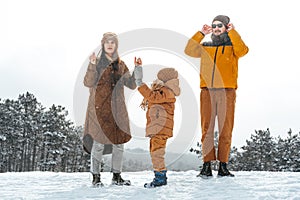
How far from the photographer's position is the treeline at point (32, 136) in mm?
48125

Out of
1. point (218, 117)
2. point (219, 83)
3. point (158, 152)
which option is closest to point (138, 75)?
point (158, 152)

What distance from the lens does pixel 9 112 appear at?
4806 centimetres

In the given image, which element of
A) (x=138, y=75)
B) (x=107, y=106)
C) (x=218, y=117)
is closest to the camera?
(x=138, y=75)

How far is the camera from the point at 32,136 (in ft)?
168

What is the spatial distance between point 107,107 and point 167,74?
0.93m

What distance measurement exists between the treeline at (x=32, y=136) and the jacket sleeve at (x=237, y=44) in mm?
42089

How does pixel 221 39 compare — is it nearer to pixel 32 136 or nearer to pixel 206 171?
pixel 206 171

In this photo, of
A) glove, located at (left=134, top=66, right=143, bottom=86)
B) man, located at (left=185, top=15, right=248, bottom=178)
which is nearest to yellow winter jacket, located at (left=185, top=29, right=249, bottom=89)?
man, located at (left=185, top=15, right=248, bottom=178)

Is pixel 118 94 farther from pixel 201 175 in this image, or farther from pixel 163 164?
pixel 201 175

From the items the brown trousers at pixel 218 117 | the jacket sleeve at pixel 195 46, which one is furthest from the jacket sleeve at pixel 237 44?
the brown trousers at pixel 218 117

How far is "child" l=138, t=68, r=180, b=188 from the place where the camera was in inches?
198

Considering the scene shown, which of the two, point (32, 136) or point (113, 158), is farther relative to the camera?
point (32, 136)

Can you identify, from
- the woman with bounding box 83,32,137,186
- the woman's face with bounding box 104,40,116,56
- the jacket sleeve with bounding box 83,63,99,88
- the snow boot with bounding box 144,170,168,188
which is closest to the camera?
the snow boot with bounding box 144,170,168,188

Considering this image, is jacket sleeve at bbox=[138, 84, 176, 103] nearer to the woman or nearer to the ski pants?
the woman
